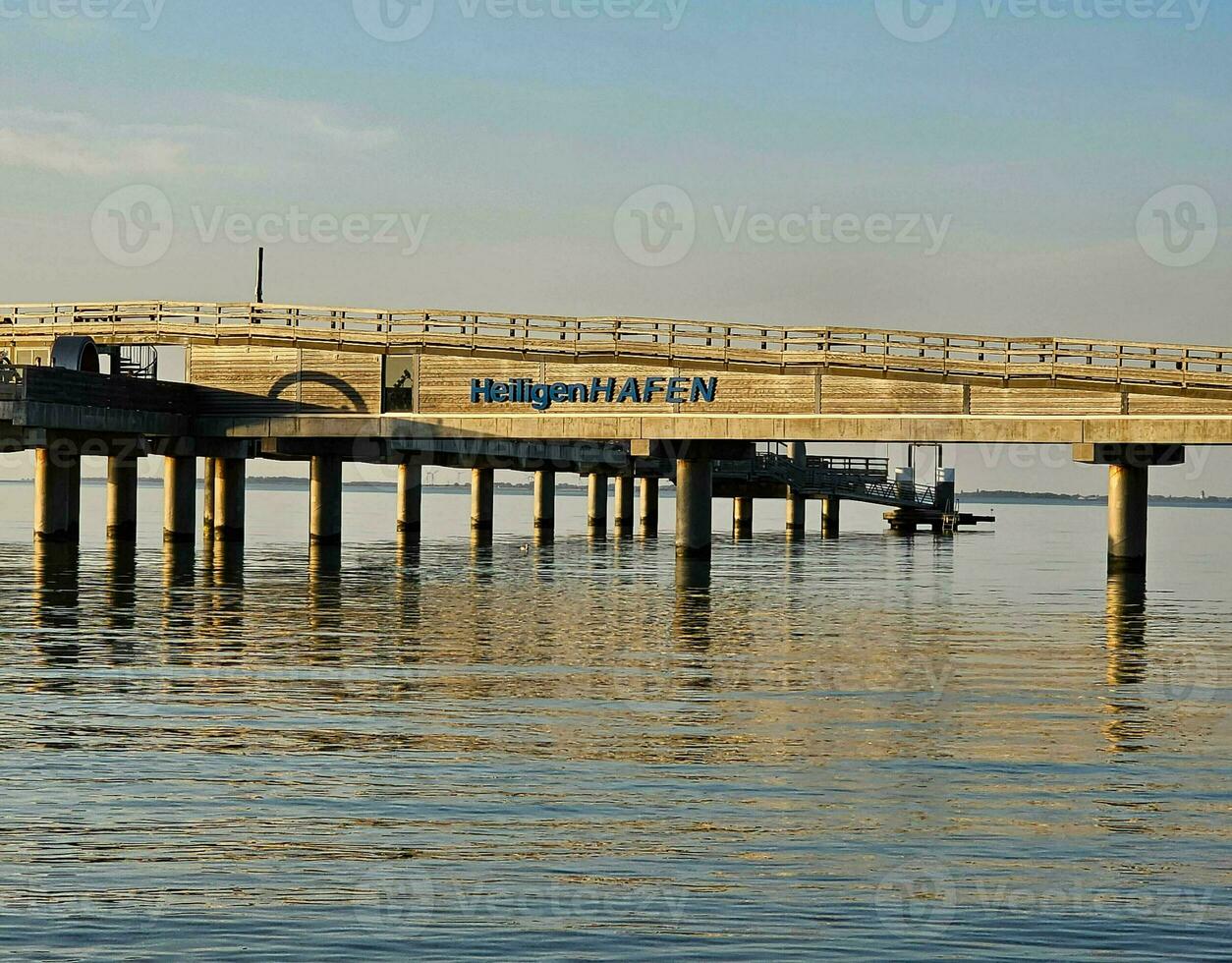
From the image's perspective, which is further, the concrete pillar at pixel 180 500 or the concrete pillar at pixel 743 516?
the concrete pillar at pixel 743 516

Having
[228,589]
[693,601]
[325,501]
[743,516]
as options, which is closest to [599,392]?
[325,501]

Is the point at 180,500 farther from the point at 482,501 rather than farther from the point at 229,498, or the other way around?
the point at 482,501

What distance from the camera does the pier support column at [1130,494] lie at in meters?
51.8

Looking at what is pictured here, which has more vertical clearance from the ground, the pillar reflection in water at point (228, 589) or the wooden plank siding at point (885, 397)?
the wooden plank siding at point (885, 397)

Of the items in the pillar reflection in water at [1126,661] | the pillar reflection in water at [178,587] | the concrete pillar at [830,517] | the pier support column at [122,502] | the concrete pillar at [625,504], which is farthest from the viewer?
the concrete pillar at [625,504]

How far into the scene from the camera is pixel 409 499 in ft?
274

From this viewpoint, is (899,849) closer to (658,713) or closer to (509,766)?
(509,766)

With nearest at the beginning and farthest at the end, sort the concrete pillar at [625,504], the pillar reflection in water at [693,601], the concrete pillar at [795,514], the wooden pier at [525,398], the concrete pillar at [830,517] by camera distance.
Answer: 1. the pillar reflection in water at [693,601]
2. the wooden pier at [525,398]
3. the concrete pillar at [795,514]
4. the concrete pillar at [830,517]
5. the concrete pillar at [625,504]

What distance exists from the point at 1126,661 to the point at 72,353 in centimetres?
3959

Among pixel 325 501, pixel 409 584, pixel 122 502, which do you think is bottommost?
pixel 409 584

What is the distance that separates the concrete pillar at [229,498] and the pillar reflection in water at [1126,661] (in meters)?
29.8

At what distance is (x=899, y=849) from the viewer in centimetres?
1371

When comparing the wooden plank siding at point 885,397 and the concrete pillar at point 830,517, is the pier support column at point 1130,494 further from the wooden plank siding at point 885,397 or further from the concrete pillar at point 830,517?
the concrete pillar at point 830,517

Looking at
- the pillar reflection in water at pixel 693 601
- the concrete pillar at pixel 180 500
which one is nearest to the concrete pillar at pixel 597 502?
the concrete pillar at pixel 180 500
